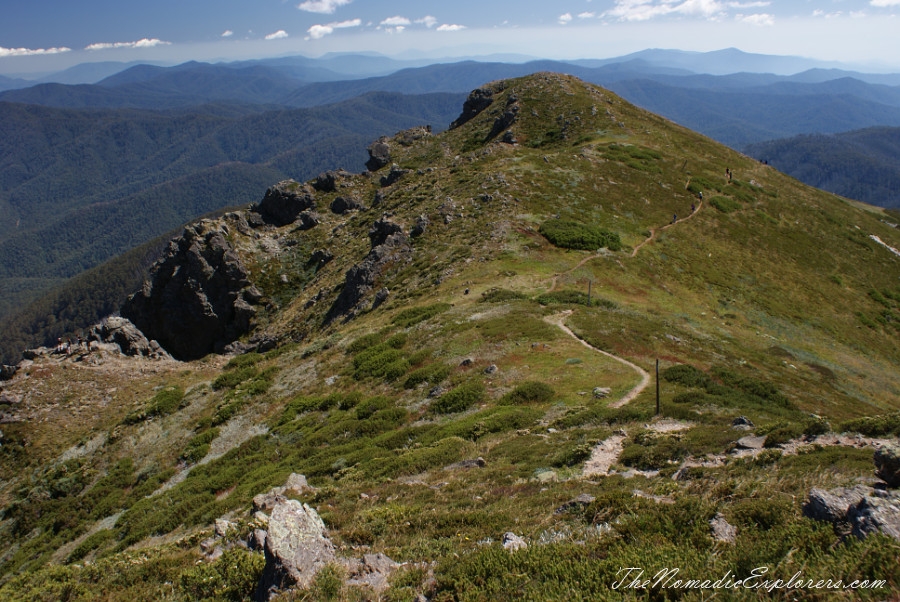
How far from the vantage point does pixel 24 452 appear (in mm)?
31844

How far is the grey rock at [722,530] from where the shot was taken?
8.60m

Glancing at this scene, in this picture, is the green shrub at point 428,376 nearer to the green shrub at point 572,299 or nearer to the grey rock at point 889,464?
the green shrub at point 572,299

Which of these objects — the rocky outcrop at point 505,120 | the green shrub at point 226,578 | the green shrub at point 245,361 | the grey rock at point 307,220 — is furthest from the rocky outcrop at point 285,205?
the green shrub at point 226,578

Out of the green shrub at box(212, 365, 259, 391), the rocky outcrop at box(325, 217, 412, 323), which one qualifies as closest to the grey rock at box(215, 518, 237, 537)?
the green shrub at box(212, 365, 259, 391)

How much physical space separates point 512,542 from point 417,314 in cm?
2596

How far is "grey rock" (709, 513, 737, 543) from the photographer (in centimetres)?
860

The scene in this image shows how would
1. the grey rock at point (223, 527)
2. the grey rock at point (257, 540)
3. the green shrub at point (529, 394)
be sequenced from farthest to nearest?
the green shrub at point (529, 394)
the grey rock at point (223, 527)
the grey rock at point (257, 540)

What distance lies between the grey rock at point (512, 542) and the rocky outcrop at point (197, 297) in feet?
199

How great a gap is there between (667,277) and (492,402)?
29.0m

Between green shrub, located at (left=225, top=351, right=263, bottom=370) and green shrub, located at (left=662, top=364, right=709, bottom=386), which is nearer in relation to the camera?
green shrub, located at (left=662, top=364, right=709, bottom=386)

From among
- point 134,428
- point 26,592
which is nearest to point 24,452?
point 134,428

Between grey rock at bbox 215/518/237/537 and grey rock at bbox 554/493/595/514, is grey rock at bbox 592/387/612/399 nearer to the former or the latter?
grey rock at bbox 554/493/595/514

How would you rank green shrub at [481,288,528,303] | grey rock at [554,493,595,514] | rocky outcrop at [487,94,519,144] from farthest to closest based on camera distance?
rocky outcrop at [487,94,519,144] < green shrub at [481,288,528,303] < grey rock at [554,493,595,514]

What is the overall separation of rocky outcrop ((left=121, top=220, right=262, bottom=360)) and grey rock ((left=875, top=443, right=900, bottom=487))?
2557 inches
